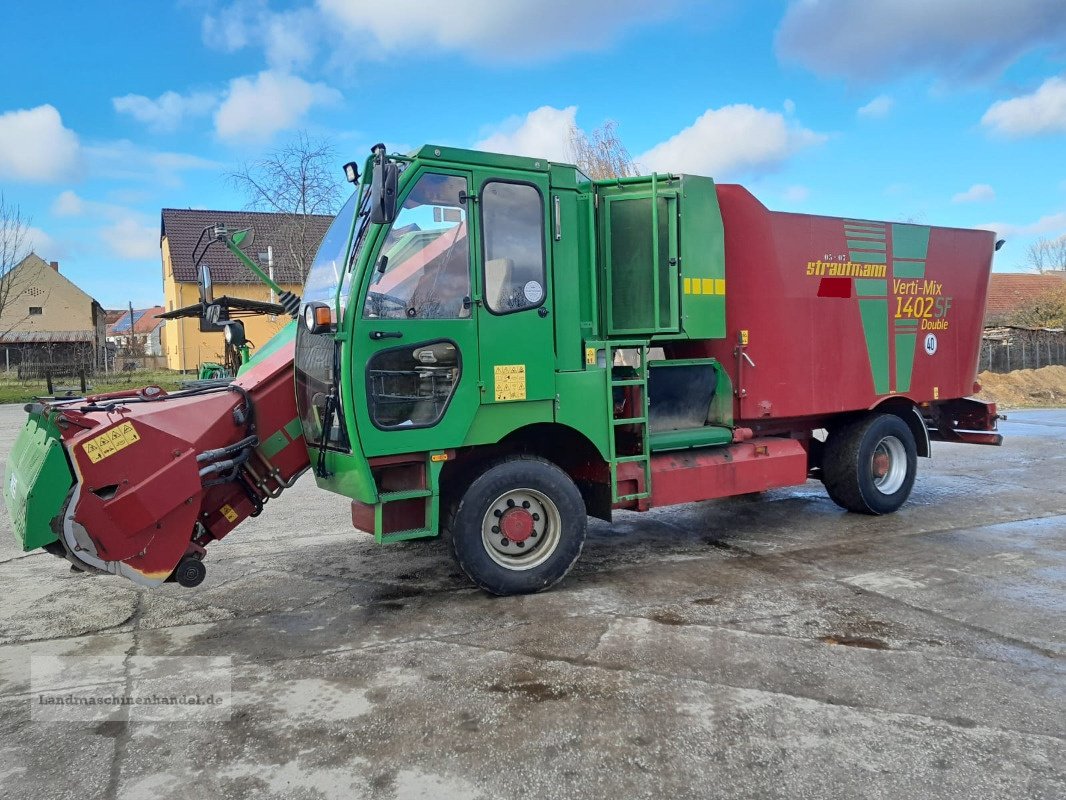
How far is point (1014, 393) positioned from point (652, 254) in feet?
65.9

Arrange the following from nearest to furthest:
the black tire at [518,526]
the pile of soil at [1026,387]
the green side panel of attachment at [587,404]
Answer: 1. the black tire at [518,526]
2. the green side panel of attachment at [587,404]
3. the pile of soil at [1026,387]

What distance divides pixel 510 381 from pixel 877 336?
12.7 feet

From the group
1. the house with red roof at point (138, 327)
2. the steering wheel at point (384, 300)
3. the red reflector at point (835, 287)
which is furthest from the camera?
the house with red roof at point (138, 327)

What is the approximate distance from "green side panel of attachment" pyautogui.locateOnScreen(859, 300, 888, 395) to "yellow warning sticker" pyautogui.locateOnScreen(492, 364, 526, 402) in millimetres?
3566

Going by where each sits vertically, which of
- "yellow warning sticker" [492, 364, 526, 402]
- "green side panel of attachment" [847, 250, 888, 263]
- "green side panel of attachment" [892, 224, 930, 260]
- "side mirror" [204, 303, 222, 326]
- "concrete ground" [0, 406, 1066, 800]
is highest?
"green side panel of attachment" [892, 224, 930, 260]

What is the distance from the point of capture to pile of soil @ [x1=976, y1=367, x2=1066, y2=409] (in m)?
21.1

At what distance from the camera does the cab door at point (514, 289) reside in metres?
5.01

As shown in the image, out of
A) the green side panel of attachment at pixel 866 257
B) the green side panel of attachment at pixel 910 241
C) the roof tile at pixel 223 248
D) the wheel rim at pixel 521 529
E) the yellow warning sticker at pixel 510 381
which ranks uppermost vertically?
the roof tile at pixel 223 248

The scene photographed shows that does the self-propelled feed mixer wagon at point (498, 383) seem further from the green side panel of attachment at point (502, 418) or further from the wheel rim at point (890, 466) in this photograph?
the wheel rim at point (890, 466)

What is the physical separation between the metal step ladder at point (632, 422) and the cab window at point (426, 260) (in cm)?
125

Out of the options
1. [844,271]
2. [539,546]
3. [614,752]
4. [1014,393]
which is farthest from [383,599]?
[1014,393]

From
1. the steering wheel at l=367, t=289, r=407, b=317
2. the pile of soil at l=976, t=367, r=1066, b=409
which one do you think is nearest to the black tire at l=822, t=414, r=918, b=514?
the steering wheel at l=367, t=289, r=407, b=317

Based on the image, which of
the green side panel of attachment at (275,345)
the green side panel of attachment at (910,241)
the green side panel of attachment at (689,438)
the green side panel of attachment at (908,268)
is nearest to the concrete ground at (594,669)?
the green side panel of attachment at (689,438)

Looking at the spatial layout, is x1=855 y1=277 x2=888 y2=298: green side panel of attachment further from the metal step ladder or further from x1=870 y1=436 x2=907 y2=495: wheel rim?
the metal step ladder
